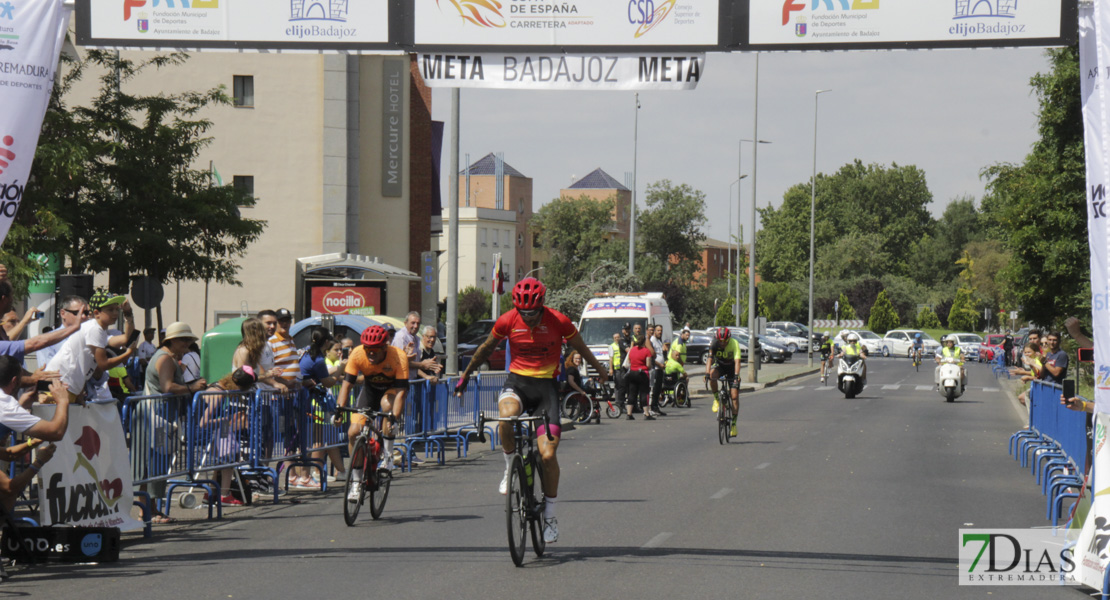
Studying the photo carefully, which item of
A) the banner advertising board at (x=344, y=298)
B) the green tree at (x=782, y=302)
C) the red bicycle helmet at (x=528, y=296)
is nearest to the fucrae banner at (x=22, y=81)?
the red bicycle helmet at (x=528, y=296)

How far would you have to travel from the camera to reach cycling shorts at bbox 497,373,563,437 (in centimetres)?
905

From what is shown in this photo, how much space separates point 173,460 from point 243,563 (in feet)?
8.66

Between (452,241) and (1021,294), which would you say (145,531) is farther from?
(1021,294)

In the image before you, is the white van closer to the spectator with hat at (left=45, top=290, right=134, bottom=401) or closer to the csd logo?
the spectator with hat at (left=45, top=290, right=134, bottom=401)

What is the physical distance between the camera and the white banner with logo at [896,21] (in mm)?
9023

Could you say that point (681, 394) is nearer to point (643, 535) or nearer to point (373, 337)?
point (373, 337)

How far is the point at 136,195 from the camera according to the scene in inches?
998

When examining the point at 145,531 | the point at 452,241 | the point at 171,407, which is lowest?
the point at 145,531

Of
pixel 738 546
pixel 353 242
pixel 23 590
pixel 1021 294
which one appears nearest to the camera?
pixel 23 590

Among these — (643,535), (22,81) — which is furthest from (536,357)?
(22,81)

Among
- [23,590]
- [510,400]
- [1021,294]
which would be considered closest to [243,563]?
[23,590]

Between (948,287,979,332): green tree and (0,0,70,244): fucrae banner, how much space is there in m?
102

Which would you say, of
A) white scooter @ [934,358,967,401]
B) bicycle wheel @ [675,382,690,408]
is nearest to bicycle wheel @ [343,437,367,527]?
bicycle wheel @ [675,382,690,408]

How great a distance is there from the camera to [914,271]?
133500mm
